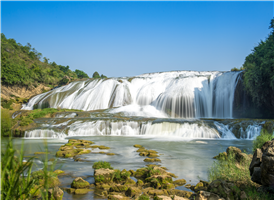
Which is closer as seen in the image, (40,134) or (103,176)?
(103,176)

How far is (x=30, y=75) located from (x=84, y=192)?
43.0 metres

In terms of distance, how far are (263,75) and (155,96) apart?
15.7 metres

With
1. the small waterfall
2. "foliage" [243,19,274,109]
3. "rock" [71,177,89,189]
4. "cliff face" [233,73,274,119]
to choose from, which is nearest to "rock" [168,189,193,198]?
"rock" [71,177,89,189]

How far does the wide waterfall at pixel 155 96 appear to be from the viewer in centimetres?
2781

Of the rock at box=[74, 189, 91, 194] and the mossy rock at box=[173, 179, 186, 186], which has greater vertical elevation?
Result: the mossy rock at box=[173, 179, 186, 186]

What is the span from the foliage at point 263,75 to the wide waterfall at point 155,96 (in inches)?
156

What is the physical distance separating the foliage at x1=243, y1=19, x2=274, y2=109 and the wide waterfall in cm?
395

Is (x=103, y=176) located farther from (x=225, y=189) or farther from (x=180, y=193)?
(x=225, y=189)

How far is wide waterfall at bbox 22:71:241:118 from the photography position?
2781 centimetres

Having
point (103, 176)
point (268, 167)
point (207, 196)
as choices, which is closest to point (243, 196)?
point (207, 196)

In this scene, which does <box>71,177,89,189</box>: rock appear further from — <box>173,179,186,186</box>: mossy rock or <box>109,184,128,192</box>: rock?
<box>173,179,186,186</box>: mossy rock

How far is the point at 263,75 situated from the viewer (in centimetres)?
2162

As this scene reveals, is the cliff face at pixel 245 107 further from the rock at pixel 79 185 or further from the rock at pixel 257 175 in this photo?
the rock at pixel 79 185

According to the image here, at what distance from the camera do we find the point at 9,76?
38.3 meters
